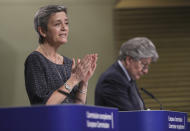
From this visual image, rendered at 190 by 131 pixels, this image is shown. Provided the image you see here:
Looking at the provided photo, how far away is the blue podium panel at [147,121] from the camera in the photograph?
3.55 meters

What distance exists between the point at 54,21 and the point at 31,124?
3.87 ft

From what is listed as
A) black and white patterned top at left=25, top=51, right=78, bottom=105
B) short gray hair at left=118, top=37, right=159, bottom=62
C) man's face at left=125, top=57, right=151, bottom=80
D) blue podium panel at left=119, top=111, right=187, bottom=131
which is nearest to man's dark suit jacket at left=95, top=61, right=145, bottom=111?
man's face at left=125, top=57, right=151, bottom=80

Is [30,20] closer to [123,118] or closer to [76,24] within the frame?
[76,24]

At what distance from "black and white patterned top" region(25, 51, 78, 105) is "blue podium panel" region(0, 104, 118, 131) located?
0.64 metres

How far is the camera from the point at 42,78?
11.3 ft

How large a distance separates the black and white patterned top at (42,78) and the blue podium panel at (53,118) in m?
0.64

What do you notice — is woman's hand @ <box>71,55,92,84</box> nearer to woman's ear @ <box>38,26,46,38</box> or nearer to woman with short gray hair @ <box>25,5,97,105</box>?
woman with short gray hair @ <box>25,5,97,105</box>

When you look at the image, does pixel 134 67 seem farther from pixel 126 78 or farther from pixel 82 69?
pixel 82 69

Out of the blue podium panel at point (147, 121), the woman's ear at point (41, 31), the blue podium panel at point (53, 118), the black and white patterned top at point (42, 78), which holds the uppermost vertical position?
the woman's ear at point (41, 31)

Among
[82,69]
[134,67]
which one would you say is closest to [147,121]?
[82,69]

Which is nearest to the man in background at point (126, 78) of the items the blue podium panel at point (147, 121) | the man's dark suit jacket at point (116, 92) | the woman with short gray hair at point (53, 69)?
the man's dark suit jacket at point (116, 92)

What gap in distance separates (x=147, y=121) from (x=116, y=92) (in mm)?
1100

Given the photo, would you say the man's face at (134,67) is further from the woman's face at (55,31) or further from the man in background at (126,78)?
the woman's face at (55,31)

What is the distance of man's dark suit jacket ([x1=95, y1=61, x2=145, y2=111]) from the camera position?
463cm
